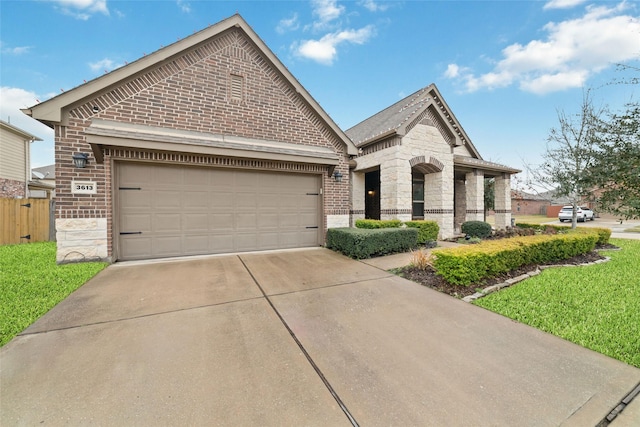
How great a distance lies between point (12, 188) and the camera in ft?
45.3

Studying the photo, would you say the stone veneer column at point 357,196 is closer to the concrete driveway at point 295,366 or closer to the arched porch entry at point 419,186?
the arched porch entry at point 419,186

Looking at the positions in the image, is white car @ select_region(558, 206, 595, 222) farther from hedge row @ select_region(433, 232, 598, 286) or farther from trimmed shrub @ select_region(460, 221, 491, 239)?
hedge row @ select_region(433, 232, 598, 286)

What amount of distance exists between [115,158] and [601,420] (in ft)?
28.2

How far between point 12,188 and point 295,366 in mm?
21068

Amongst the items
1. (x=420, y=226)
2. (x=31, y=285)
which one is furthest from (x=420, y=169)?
(x=31, y=285)

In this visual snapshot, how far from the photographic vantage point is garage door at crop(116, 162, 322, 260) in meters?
6.21

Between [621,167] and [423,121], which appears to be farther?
[423,121]

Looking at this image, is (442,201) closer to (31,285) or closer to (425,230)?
(425,230)

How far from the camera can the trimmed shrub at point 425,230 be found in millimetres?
8836

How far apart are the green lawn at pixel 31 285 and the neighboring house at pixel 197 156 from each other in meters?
0.63

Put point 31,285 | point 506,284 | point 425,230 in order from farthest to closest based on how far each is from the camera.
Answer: point 425,230 < point 506,284 < point 31,285

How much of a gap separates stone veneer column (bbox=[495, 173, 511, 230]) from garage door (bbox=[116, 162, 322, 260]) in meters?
11.3

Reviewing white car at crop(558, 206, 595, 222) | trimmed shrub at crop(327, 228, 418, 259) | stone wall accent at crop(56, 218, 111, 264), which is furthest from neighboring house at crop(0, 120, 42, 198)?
white car at crop(558, 206, 595, 222)

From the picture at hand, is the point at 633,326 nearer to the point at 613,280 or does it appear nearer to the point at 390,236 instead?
the point at 613,280
